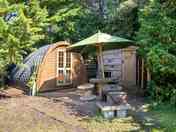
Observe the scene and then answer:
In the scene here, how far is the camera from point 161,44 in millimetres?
9133

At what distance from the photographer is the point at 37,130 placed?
6684mm

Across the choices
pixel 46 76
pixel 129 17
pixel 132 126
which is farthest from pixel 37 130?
pixel 129 17

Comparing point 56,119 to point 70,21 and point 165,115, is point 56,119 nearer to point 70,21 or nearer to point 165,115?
point 165,115

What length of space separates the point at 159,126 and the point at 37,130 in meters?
2.91

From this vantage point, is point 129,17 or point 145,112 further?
point 129,17

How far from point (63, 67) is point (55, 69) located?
494 mm

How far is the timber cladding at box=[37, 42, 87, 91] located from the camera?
43.4ft

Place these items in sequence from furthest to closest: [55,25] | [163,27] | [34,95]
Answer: [55,25] → [34,95] → [163,27]

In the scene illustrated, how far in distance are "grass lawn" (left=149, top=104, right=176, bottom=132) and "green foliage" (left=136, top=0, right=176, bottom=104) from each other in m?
0.32

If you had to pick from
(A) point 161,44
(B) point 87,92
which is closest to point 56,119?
(B) point 87,92

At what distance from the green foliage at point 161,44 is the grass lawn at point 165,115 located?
1.04 ft

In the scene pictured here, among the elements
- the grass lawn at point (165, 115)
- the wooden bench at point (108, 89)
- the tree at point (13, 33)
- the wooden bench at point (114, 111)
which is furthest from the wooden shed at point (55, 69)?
the grass lawn at point (165, 115)

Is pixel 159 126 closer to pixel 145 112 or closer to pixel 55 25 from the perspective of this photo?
pixel 145 112

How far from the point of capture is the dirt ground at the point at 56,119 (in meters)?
6.79
